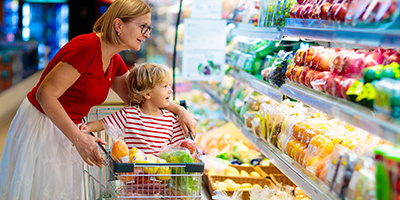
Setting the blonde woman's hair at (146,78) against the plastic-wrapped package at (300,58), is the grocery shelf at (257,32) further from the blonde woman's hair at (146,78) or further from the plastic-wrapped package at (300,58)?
the blonde woman's hair at (146,78)

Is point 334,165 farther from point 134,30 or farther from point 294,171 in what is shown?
point 134,30

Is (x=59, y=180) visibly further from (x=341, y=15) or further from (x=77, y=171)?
(x=341, y=15)

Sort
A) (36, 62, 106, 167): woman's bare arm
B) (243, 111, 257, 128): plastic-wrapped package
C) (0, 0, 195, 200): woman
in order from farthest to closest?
(243, 111, 257, 128): plastic-wrapped package < (0, 0, 195, 200): woman < (36, 62, 106, 167): woman's bare arm

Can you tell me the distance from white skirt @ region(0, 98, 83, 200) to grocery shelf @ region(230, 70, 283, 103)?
4.30 feet

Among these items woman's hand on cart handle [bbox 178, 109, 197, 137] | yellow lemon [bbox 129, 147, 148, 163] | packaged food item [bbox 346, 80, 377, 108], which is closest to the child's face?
woman's hand on cart handle [bbox 178, 109, 197, 137]

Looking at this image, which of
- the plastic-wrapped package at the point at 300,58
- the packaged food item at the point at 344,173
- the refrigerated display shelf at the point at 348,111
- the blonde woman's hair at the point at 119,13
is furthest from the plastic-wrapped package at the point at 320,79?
the blonde woman's hair at the point at 119,13

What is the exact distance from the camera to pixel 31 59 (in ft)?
24.5

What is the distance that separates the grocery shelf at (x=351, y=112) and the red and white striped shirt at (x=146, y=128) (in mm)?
710

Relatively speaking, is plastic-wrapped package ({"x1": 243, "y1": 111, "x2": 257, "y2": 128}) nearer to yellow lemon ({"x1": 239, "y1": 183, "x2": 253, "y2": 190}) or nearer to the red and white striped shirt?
yellow lemon ({"x1": 239, "y1": 183, "x2": 253, "y2": 190})

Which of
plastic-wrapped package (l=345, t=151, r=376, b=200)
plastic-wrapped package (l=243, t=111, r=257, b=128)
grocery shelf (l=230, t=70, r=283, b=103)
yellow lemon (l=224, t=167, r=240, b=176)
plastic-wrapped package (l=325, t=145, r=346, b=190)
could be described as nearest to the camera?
plastic-wrapped package (l=345, t=151, r=376, b=200)

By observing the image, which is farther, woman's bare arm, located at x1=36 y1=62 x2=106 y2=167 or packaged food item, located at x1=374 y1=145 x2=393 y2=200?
woman's bare arm, located at x1=36 y1=62 x2=106 y2=167

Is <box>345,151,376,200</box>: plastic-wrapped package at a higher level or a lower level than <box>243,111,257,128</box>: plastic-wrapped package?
higher

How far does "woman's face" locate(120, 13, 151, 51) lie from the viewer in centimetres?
228

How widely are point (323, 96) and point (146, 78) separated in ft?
3.32
